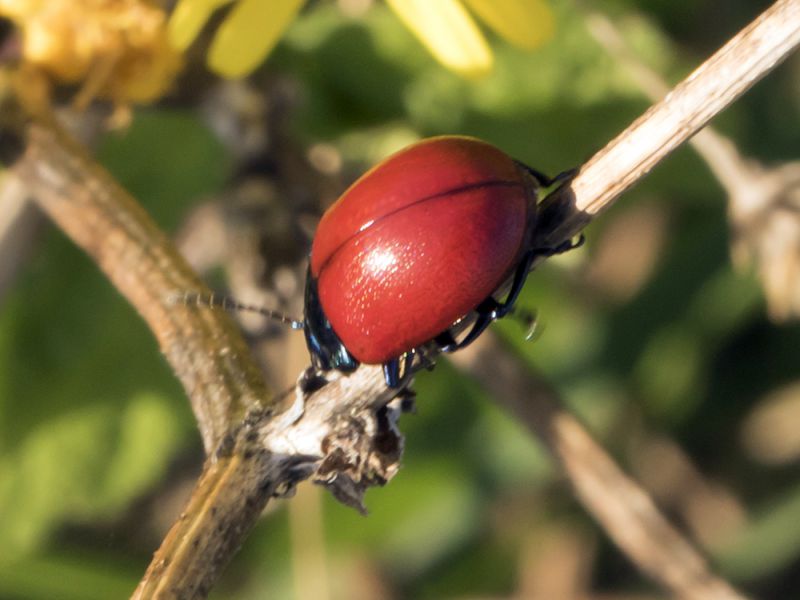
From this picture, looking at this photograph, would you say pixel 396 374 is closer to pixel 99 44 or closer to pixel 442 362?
pixel 99 44

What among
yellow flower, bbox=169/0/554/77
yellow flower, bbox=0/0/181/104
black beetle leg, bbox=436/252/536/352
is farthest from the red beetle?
yellow flower, bbox=0/0/181/104

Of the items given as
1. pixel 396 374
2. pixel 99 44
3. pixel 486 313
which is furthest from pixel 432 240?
pixel 99 44

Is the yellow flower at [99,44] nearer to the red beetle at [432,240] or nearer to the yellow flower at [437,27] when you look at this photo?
the yellow flower at [437,27]

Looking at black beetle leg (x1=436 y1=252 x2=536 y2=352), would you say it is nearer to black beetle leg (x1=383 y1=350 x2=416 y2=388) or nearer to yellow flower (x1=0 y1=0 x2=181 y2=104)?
black beetle leg (x1=383 y1=350 x2=416 y2=388)

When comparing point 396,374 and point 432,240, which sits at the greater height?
point 432,240

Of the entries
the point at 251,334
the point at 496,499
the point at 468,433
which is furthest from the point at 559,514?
the point at 251,334

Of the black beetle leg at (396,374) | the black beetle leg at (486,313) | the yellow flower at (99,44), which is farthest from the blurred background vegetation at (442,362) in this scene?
the black beetle leg at (396,374)

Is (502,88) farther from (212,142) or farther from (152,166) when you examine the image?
(152,166)
